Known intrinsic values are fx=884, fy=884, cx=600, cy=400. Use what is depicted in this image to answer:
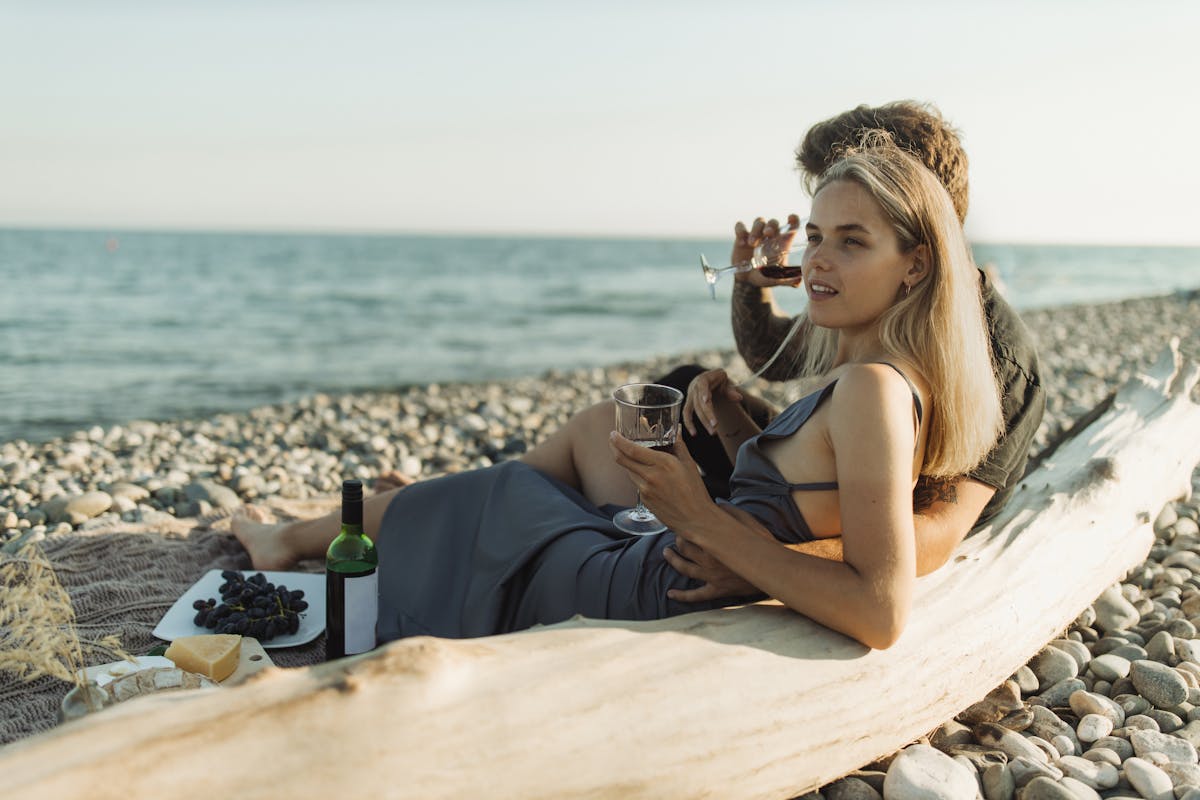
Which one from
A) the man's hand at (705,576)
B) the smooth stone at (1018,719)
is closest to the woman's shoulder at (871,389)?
the man's hand at (705,576)

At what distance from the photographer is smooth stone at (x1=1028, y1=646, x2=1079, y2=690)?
3.51m

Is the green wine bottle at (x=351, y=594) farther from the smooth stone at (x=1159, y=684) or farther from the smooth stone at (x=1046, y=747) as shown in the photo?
the smooth stone at (x=1159, y=684)

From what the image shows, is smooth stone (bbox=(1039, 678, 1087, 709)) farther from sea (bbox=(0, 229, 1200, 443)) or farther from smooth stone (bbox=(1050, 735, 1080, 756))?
sea (bbox=(0, 229, 1200, 443))

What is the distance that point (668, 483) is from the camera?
2.69m

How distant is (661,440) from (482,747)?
1.16 metres

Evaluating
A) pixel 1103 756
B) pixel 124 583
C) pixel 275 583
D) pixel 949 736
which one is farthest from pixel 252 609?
pixel 1103 756

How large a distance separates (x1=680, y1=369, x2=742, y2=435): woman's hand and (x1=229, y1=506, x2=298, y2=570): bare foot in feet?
6.81

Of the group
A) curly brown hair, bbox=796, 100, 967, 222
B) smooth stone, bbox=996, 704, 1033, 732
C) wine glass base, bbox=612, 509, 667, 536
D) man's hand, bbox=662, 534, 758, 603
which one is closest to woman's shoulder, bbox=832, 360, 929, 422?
man's hand, bbox=662, 534, 758, 603

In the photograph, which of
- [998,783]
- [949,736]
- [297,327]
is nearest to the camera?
[998,783]

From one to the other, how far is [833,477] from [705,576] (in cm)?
50

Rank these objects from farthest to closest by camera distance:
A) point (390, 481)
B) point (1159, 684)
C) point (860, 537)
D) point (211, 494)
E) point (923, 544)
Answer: point (211, 494), point (390, 481), point (1159, 684), point (923, 544), point (860, 537)

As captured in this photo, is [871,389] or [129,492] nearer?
[871,389]

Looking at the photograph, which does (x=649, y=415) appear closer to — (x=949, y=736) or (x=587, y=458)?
(x=587, y=458)

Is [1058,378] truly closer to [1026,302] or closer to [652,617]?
[652,617]
